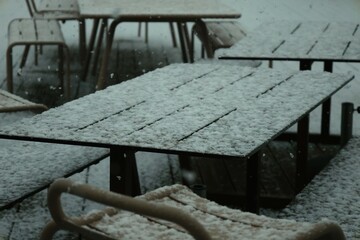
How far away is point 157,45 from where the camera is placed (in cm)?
733

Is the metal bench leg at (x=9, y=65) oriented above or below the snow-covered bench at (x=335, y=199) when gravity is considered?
below

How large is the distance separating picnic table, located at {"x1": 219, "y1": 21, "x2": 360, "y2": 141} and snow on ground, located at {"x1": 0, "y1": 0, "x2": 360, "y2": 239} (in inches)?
21.3

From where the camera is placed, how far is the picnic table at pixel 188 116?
217 centimetres

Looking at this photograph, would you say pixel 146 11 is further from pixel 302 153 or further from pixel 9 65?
pixel 302 153

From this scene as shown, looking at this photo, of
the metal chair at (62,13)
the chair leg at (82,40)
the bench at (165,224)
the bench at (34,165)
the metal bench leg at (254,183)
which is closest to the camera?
the bench at (165,224)

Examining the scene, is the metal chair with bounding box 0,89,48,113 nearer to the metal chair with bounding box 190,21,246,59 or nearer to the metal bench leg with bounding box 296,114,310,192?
the metal bench leg with bounding box 296,114,310,192

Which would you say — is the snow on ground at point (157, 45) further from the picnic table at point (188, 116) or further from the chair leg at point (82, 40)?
the chair leg at point (82, 40)

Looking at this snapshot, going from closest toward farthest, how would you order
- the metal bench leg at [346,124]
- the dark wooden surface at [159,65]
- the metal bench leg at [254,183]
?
the metal bench leg at [254,183] < the metal bench leg at [346,124] < the dark wooden surface at [159,65]

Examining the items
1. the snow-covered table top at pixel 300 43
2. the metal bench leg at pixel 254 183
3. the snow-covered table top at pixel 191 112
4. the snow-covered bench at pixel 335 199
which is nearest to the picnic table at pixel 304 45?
the snow-covered table top at pixel 300 43

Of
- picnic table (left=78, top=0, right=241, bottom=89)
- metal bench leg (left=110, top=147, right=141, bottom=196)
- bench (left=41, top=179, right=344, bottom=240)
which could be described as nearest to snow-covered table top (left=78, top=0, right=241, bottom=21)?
picnic table (left=78, top=0, right=241, bottom=89)

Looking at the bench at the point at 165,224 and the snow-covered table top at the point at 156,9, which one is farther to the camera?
the snow-covered table top at the point at 156,9

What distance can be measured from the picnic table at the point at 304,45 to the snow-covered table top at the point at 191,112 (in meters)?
0.54

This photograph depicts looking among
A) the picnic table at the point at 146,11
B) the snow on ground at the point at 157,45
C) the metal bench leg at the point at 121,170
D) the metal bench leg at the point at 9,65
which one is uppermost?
the metal bench leg at the point at 121,170

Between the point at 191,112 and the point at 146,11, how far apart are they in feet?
8.50
